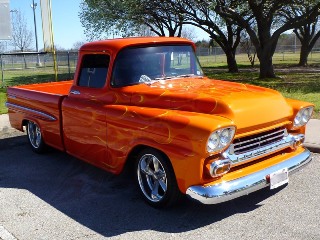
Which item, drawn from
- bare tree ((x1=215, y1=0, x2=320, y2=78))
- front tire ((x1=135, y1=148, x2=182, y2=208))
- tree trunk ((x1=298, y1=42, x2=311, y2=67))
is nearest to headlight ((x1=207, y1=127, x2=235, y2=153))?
front tire ((x1=135, y1=148, x2=182, y2=208))

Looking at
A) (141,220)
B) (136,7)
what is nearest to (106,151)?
(141,220)

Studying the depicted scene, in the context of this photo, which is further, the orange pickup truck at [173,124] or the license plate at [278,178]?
the license plate at [278,178]

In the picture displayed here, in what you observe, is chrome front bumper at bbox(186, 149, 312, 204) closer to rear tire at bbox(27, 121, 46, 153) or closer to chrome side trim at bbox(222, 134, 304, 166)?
chrome side trim at bbox(222, 134, 304, 166)

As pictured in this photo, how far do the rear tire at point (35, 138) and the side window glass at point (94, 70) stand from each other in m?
1.64

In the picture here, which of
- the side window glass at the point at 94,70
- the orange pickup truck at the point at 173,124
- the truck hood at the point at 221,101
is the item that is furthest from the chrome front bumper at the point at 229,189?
the side window glass at the point at 94,70

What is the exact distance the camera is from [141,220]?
Answer: 4105 mm

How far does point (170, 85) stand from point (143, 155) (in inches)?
39.2

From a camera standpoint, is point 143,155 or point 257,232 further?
point 143,155

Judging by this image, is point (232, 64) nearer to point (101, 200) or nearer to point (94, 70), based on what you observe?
point (94, 70)

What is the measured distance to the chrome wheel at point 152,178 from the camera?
4.24 m

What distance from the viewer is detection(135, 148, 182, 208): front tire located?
13.3 ft

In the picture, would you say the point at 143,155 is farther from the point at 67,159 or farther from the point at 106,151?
the point at 67,159

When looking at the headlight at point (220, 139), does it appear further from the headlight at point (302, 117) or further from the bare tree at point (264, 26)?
the bare tree at point (264, 26)

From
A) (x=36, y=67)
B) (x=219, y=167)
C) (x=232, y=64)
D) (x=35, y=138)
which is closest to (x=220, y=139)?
(x=219, y=167)
